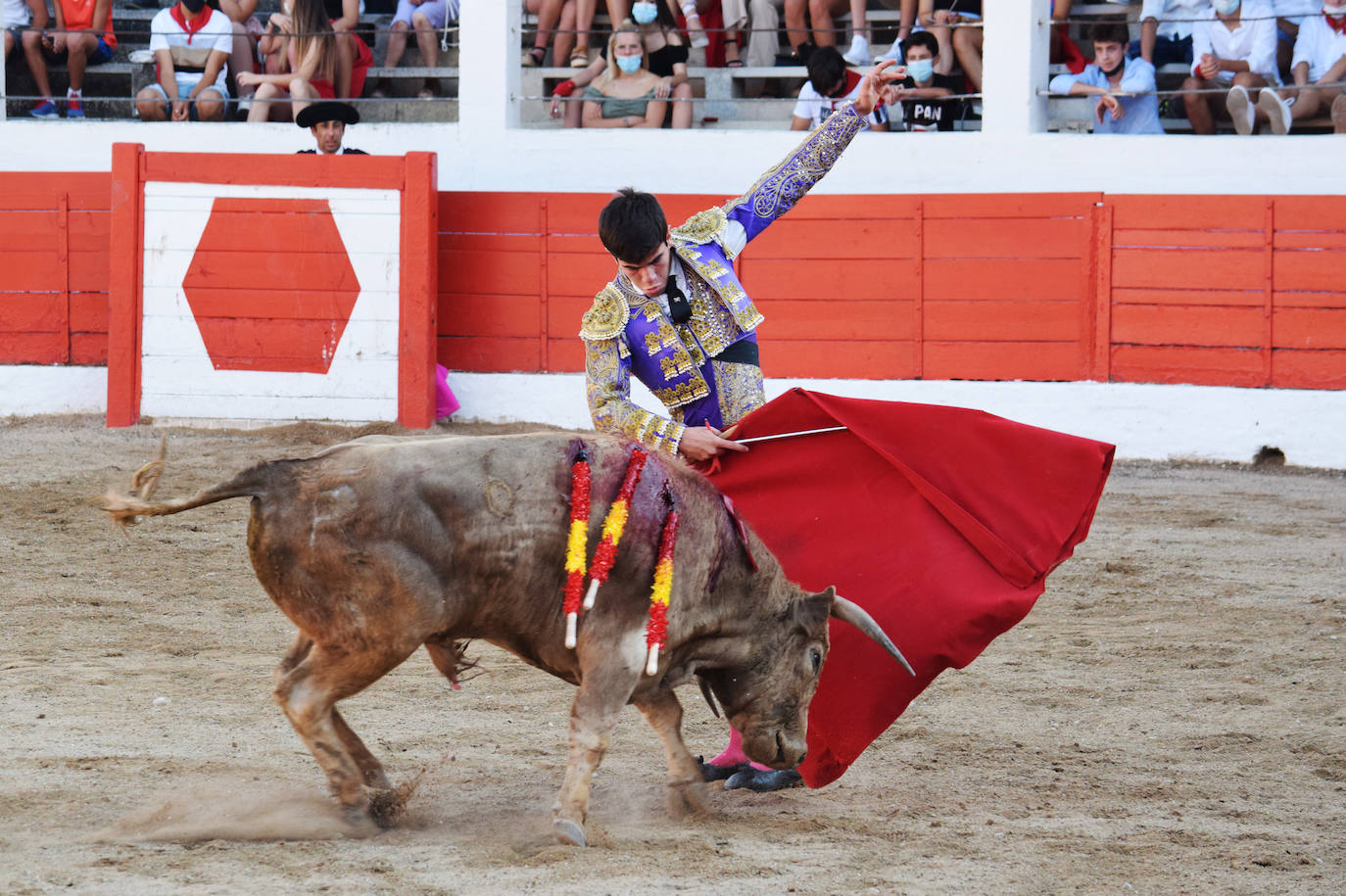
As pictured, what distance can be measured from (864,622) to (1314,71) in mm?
5856

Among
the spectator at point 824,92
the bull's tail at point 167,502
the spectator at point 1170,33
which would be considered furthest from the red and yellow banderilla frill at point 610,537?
the spectator at point 1170,33

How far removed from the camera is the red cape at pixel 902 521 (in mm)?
3104

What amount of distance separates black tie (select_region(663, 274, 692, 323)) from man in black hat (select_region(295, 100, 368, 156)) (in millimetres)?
5231

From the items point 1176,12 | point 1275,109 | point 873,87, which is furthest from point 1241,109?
point 873,87

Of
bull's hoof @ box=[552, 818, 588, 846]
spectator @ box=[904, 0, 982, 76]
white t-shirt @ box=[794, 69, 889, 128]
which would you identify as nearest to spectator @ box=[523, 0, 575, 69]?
white t-shirt @ box=[794, 69, 889, 128]

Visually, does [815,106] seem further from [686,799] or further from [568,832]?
[568,832]

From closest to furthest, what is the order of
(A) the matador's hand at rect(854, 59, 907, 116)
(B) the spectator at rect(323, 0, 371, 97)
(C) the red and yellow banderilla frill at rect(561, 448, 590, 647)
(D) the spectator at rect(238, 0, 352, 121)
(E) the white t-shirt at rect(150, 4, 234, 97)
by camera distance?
(C) the red and yellow banderilla frill at rect(561, 448, 590, 647)
(A) the matador's hand at rect(854, 59, 907, 116)
(D) the spectator at rect(238, 0, 352, 121)
(B) the spectator at rect(323, 0, 371, 97)
(E) the white t-shirt at rect(150, 4, 234, 97)

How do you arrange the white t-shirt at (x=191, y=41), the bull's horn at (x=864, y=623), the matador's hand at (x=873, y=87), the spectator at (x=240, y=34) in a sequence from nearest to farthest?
the bull's horn at (x=864, y=623)
the matador's hand at (x=873, y=87)
the white t-shirt at (x=191, y=41)
the spectator at (x=240, y=34)

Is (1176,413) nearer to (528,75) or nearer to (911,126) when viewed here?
(911,126)

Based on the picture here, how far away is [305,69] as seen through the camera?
28.8 feet

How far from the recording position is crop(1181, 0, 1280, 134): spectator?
25.0 ft

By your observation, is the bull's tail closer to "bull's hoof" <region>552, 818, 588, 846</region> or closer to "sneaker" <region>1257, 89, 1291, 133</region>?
"bull's hoof" <region>552, 818, 588, 846</region>

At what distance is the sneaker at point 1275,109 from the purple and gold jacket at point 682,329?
4861mm

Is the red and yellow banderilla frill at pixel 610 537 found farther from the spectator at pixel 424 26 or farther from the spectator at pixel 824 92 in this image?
the spectator at pixel 424 26
